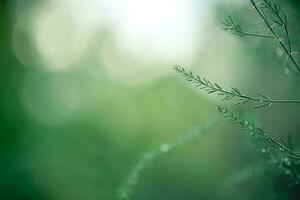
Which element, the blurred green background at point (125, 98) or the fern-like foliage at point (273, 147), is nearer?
the fern-like foliage at point (273, 147)

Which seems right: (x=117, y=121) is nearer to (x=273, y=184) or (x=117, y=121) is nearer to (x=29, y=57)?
(x=29, y=57)

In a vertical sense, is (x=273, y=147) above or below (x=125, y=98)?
below

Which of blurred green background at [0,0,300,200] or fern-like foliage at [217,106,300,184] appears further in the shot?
blurred green background at [0,0,300,200]

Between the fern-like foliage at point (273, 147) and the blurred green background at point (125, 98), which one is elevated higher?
the blurred green background at point (125, 98)

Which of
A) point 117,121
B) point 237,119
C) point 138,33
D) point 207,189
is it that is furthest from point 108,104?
point 237,119

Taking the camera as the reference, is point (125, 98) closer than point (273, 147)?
No

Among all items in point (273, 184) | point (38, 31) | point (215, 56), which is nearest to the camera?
point (273, 184)

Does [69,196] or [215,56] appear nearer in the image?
[215,56]

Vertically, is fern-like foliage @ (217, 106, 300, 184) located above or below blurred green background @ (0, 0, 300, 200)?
below
